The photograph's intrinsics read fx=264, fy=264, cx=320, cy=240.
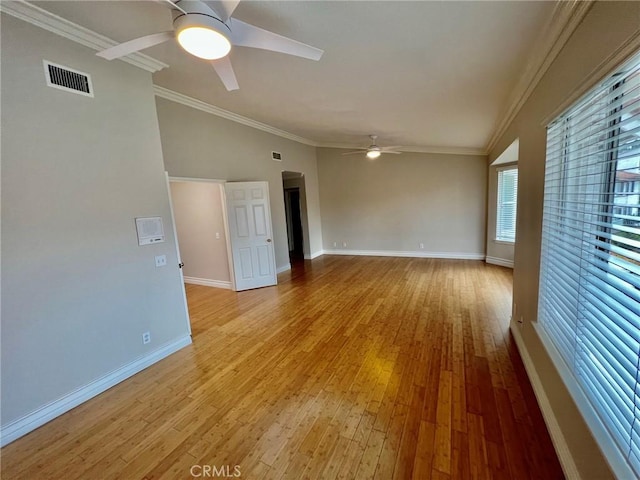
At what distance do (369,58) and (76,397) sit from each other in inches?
154

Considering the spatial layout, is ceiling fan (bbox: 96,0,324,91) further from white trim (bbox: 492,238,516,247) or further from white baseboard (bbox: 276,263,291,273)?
white trim (bbox: 492,238,516,247)

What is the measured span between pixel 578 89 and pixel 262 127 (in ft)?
15.7

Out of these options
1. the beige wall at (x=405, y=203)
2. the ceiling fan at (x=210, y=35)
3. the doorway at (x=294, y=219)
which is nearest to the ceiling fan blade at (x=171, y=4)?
the ceiling fan at (x=210, y=35)

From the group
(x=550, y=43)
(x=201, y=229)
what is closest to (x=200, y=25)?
(x=550, y=43)

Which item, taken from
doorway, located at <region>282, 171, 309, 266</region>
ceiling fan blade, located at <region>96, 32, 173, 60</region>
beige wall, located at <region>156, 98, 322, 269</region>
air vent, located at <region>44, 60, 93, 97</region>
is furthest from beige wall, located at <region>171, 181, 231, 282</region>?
ceiling fan blade, located at <region>96, 32, 173, 60</region>

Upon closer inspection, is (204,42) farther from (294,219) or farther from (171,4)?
(294,219)

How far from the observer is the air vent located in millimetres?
2078

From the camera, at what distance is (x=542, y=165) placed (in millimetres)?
2170

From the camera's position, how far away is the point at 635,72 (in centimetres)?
114

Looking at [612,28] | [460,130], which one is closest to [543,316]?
[612,28]

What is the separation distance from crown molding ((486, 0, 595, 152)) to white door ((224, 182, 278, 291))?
12.6 feet

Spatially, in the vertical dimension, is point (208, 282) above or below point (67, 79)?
below

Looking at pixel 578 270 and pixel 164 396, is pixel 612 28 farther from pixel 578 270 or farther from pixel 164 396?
pixel 164 396

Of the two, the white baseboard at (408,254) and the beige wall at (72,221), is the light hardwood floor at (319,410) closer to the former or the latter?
the beige wall at (72,221)
